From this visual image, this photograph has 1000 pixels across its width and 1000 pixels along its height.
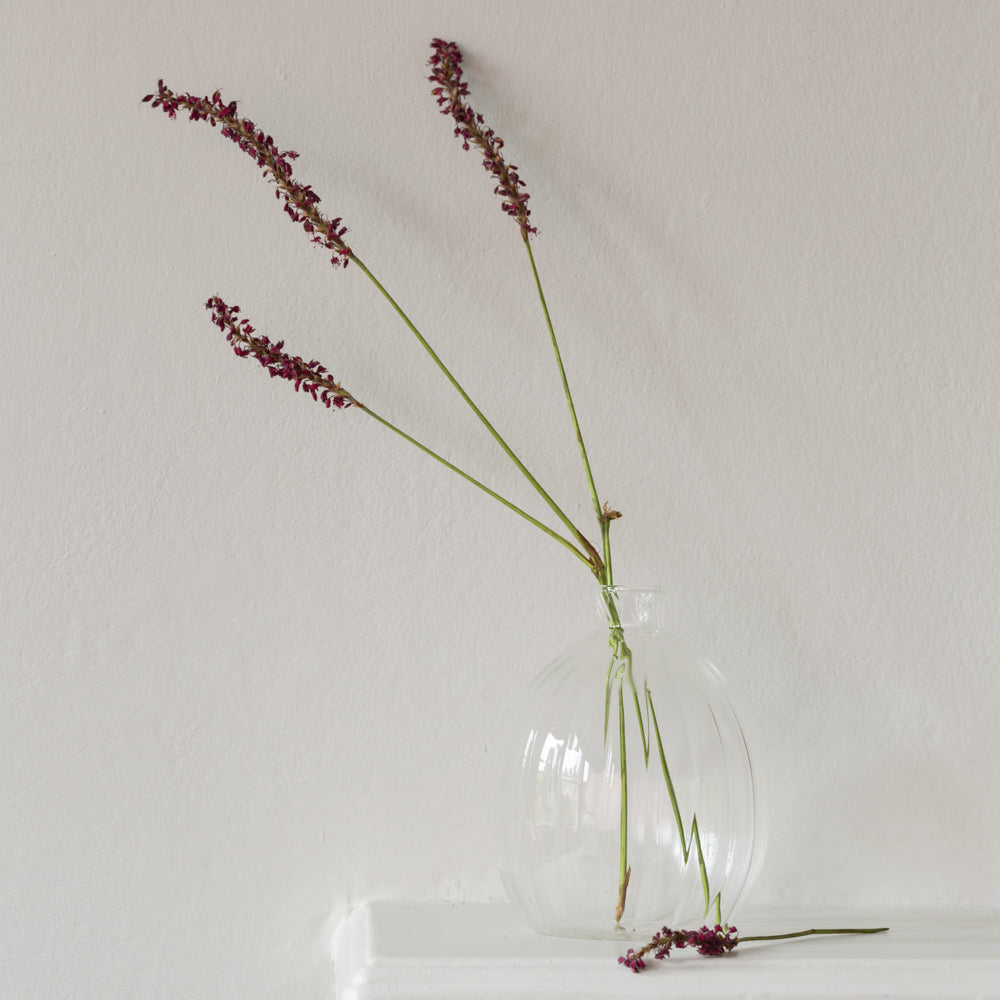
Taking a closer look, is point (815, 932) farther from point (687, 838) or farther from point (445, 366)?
point (445, 366)

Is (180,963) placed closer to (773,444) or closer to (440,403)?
(440,403)

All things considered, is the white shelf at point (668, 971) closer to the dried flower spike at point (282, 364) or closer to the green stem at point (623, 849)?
the green stem at point (623, 849)

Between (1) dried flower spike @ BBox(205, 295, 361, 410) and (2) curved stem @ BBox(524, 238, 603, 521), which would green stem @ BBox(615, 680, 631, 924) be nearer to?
(2) curved stem @ BBox(524, 238, 603, 521)

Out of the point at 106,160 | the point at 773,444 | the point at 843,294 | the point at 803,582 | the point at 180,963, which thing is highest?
the point at 106,160

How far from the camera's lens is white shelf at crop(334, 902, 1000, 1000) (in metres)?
0.64

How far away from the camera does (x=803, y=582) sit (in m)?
0.80

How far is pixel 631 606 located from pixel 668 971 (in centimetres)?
23

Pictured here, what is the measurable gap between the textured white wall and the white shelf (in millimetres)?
109

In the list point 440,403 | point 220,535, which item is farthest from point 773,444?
point 220,535

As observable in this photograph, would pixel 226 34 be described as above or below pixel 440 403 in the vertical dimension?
above

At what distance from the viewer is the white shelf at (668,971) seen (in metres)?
0.64

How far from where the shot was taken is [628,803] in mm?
665

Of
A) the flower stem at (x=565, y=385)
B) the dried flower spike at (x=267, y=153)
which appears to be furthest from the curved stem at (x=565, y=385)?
the dried flower spike at (x=267, y=153)

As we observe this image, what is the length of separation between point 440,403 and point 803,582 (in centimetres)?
31
